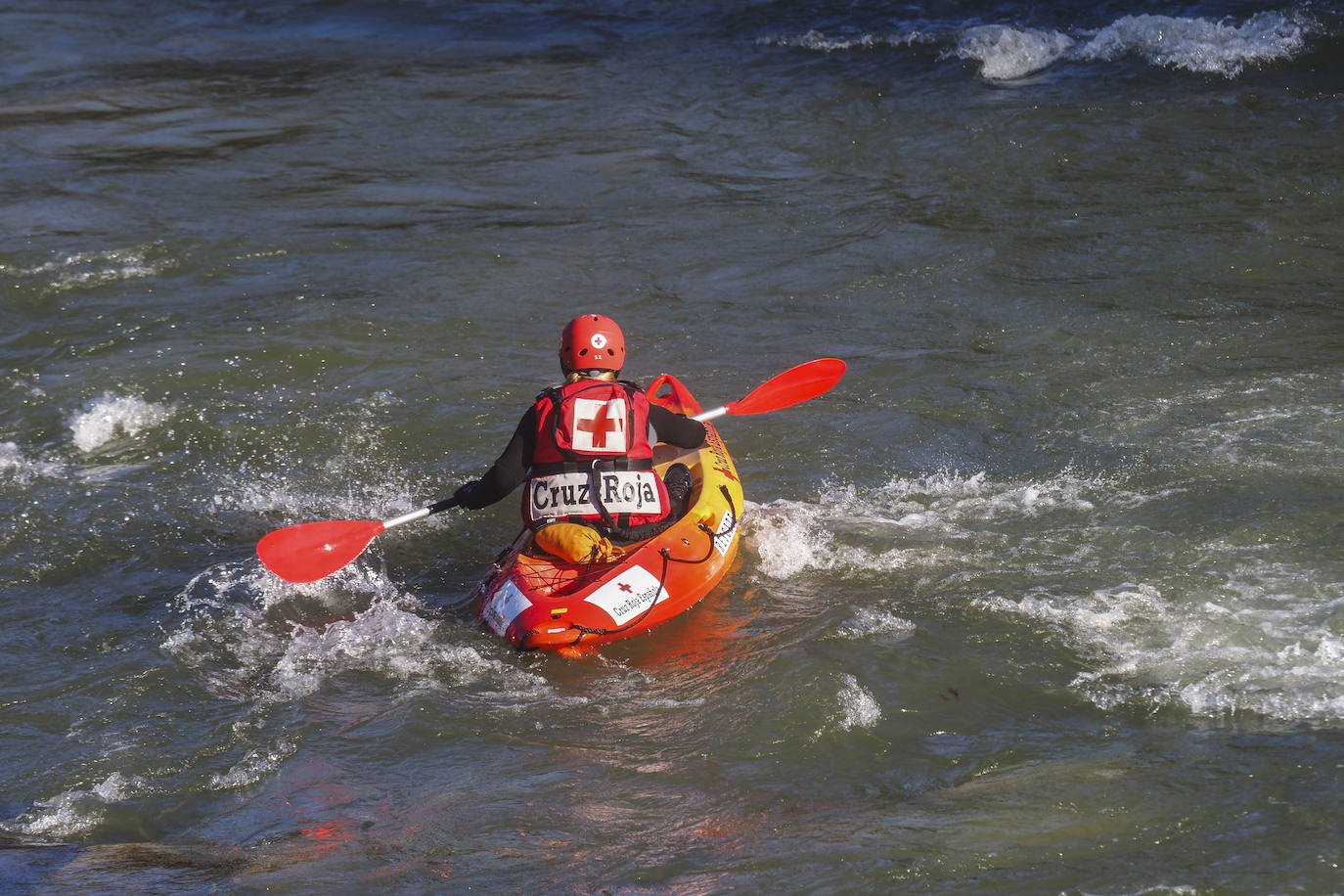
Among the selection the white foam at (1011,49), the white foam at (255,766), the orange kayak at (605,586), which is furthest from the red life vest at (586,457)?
the white foam at (1011,49)

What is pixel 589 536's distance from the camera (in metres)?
5.72

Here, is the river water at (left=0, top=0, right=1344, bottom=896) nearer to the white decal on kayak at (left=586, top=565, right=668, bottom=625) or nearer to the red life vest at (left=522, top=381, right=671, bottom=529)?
the white decal on kayak at (left=586, top=565, right=668, bottom=625)

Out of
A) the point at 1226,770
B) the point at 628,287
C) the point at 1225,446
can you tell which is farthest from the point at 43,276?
the point at 1226,770

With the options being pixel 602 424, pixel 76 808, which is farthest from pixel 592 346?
pixel 76 808

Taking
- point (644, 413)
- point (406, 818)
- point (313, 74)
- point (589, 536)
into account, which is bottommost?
point (406, 818)

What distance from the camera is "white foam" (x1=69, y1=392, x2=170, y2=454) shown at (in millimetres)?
7977

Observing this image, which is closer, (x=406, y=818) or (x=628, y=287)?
(x=406, y=818)

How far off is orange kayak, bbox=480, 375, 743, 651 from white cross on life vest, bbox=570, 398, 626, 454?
453 millimetres

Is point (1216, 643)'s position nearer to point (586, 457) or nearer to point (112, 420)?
point (586, 457)

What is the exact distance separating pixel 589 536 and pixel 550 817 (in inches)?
64.4

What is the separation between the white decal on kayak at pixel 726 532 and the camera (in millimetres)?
6070

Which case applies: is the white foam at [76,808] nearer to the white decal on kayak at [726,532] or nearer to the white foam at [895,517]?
the white decal on kayak at [726,532]

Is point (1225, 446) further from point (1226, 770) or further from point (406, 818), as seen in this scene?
point (406, 818)

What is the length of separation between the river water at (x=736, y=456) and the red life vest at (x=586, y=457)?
0.59m
